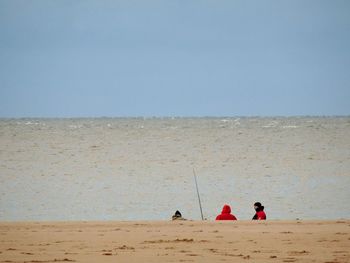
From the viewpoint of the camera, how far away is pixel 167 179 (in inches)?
1267

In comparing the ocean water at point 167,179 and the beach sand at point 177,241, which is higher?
the ocean water at point 167,179

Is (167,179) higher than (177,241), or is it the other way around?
(167,179)

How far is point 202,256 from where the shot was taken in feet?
36.3

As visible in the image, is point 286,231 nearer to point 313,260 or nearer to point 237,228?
point 237,228

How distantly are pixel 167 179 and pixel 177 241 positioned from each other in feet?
64.5

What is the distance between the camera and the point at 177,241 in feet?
41.1

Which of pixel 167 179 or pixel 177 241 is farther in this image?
pixel 167 179

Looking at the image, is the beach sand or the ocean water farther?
the ocean water

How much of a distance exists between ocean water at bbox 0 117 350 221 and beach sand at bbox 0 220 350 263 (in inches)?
268

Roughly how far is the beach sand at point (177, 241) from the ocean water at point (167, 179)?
6.80 m

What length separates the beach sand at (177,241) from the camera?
11.0m

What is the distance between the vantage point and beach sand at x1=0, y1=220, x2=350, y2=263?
11.0 meters

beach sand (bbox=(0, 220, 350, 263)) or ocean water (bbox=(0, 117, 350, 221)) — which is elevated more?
ocean water (bbox=(0, 117, 350, 221))

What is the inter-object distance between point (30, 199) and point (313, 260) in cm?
1598
